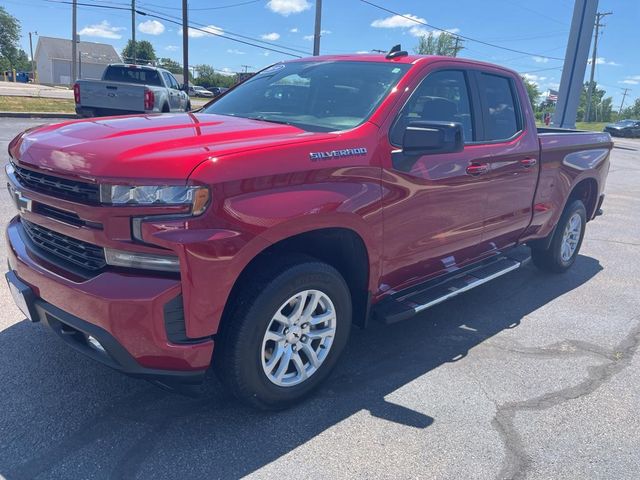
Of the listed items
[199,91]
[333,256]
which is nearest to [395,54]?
[333,256]

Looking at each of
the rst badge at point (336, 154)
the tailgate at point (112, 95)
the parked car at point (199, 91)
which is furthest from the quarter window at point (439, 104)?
the parked car at point (199, 91)

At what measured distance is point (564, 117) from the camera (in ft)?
54.6

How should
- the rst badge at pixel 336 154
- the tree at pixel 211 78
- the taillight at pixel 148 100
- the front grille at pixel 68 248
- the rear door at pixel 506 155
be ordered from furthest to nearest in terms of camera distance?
the tree at pixel 211 78
the taillight at pixel 148 100
the rear door at pixel 506 155
the rst badge at pixel 336 154
the front grille at pixel 68 248

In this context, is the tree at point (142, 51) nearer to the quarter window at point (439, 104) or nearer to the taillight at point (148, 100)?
the taillight at point (148, 100)

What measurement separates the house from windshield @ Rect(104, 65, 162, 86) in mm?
72258

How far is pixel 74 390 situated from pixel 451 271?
8.71 feet

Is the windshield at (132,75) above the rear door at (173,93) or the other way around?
above

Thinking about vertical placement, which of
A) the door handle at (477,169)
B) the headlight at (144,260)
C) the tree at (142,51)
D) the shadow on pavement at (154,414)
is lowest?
the shadow on pavement at (154,414)

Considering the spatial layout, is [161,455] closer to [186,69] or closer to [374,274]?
[374,274]

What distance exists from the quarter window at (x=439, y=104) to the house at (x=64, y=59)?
8728cm

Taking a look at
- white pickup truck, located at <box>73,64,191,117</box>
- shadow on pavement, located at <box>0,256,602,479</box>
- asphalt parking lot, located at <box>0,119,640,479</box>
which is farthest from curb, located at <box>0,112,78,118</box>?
shadow on pavement, located at <box>0,256,602,479</box>

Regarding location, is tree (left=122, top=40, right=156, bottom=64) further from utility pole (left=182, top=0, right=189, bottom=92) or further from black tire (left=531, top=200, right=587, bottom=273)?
black tire (left=531, top=200, right=587, bottom=273)

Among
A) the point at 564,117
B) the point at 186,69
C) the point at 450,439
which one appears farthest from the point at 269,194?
the point at 186,69

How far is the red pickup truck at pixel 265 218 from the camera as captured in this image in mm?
2471
